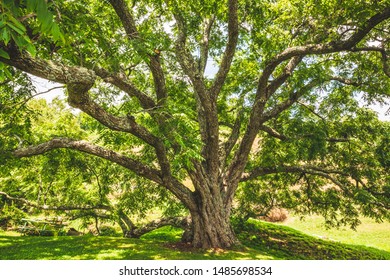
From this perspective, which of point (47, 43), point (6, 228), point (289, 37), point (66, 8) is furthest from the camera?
point (6, 228)

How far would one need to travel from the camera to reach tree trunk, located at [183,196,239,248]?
8234mm

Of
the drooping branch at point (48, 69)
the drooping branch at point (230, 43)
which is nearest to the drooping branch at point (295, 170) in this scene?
the drooping branch at point (230, 43)

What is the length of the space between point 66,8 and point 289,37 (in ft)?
20.0

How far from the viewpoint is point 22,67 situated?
161 inches

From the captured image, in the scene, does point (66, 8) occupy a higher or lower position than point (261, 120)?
higher

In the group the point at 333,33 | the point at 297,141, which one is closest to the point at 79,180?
the point at 297,141

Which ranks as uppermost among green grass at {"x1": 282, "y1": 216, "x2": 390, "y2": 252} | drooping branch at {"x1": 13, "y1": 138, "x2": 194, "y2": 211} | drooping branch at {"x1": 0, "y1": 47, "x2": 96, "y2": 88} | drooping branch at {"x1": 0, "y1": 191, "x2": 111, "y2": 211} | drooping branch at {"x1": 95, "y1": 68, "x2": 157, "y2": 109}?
drooping branch at {"x1": 95, "y1": 68, "x2": 157, "y2": 109}

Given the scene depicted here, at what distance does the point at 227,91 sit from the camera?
1138 centimetres

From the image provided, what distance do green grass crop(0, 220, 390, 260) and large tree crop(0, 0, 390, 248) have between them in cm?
92

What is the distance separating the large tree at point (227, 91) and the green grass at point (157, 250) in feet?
3.02

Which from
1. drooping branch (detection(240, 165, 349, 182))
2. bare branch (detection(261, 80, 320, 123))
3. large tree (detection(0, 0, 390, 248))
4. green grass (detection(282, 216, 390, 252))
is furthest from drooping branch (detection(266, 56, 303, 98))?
green grass (detection(282, 216, 390, 252))

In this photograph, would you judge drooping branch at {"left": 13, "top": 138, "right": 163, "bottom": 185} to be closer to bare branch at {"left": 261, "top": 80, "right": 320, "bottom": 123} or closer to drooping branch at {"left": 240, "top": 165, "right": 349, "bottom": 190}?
drooping branch at {"left": 240, "top": 165, "right": 349, "bottom": 190}

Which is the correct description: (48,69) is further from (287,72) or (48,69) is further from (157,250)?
(287,72)
